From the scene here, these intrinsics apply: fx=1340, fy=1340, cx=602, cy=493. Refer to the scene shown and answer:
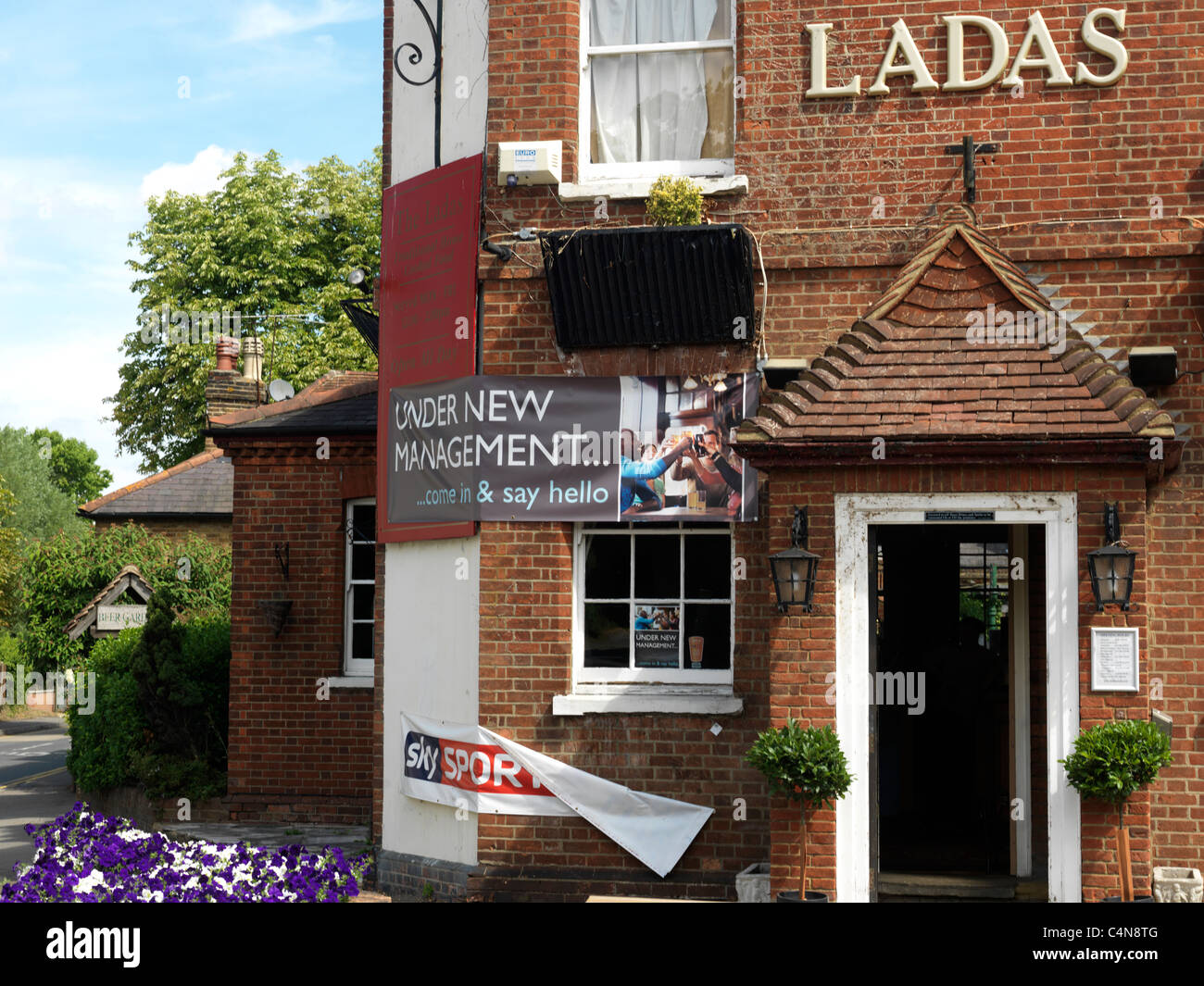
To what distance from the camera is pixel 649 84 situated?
960cm

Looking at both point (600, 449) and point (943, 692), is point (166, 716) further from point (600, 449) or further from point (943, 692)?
point (943, 692)

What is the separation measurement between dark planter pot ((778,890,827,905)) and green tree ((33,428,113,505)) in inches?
2984

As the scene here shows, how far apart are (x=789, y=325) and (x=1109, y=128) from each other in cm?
245

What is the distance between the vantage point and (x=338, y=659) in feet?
45.1

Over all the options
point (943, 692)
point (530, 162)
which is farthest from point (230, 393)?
point (943, 692)

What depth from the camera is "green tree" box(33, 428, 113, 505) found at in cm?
7812

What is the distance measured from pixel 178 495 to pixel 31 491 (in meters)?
34.0

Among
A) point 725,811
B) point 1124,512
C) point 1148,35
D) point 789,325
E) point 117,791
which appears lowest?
point 117,791

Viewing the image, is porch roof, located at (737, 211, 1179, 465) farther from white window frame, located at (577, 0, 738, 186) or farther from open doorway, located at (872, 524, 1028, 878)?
open doorway, located at (872, 524, 1028, 878)

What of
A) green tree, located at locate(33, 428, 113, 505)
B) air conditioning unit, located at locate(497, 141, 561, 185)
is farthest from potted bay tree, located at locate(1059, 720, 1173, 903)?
green tree, located at locate(33, 428, 113, 505)

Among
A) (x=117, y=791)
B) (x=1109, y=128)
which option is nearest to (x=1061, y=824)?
(x=1109, y=128)

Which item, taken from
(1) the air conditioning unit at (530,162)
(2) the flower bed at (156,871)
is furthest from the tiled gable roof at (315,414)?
(2) the flower bed at (156,871)

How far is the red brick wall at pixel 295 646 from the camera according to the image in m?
13.5

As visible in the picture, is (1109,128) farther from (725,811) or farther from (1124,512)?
(725,811)
